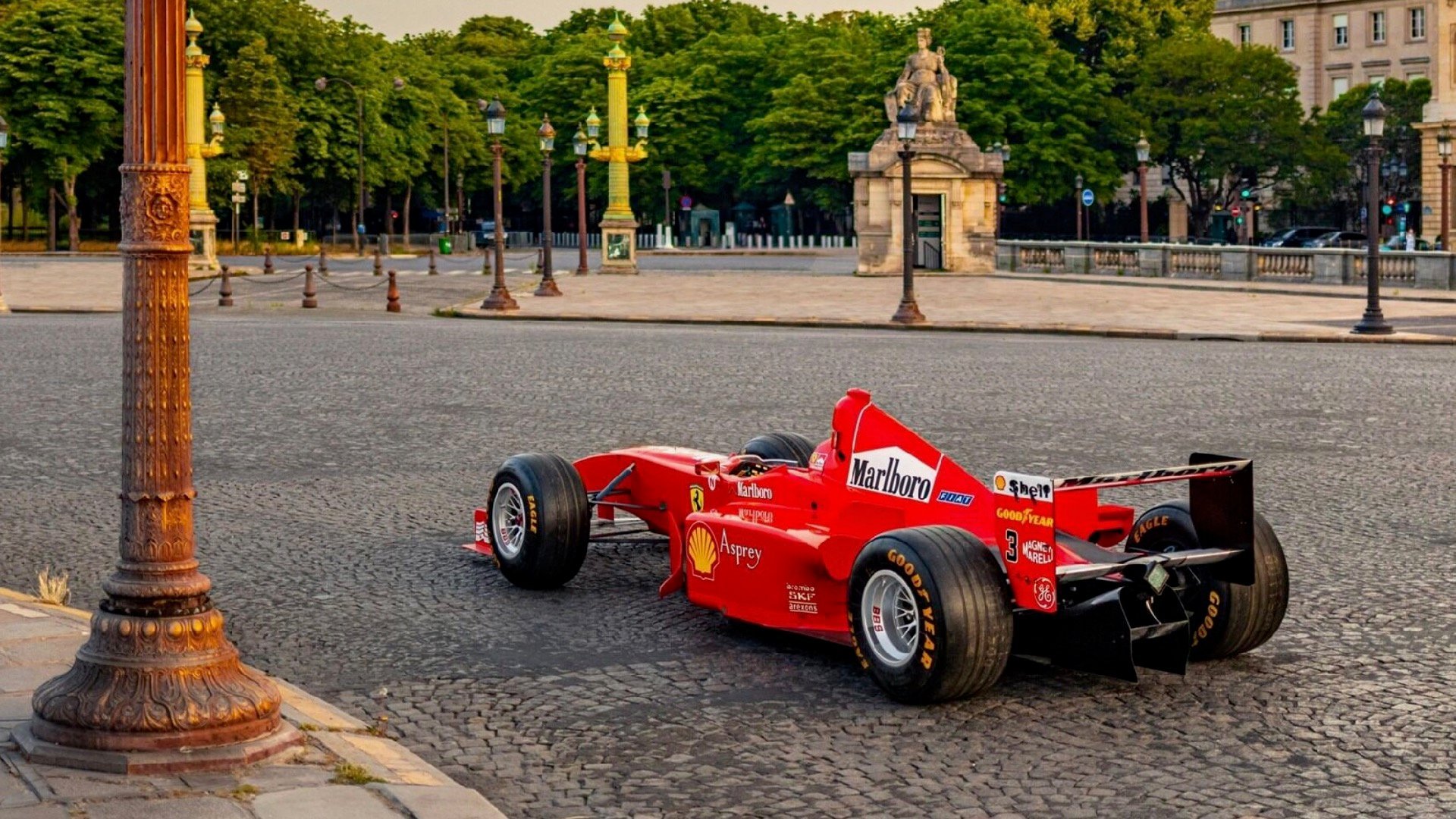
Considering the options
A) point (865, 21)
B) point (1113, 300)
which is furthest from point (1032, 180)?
point (1113, 300)

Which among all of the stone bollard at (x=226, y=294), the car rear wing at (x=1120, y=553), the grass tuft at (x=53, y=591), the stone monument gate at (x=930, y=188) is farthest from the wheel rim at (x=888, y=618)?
the stone monument gate at (x=930, y=188)

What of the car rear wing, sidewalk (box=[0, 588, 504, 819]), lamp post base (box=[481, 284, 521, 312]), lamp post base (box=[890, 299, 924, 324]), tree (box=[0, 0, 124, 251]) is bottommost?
sidewalk (box=[0, 588, 504, 819])

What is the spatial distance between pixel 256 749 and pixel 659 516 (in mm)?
4002

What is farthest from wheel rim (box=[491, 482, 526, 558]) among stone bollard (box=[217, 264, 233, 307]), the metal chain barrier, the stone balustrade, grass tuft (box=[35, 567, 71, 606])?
the metal chain barrier

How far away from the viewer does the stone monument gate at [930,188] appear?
60000 mm

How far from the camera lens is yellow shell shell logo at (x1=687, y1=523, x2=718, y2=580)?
8.77 m

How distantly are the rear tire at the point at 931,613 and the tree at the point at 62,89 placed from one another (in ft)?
269

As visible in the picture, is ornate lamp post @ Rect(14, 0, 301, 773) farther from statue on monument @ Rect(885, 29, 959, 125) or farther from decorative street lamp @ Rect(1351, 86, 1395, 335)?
statue on monument @ Rect(885, 29, 959, 125)

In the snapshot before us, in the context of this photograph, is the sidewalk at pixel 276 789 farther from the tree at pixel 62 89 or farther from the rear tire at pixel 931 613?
the tree at pixel 62 89

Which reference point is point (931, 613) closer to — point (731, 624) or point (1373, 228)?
point (731, 624)

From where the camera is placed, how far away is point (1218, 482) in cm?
797

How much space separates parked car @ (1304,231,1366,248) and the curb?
50.0 metres

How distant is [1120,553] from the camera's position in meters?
7.87

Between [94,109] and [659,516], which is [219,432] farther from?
[94,109]
